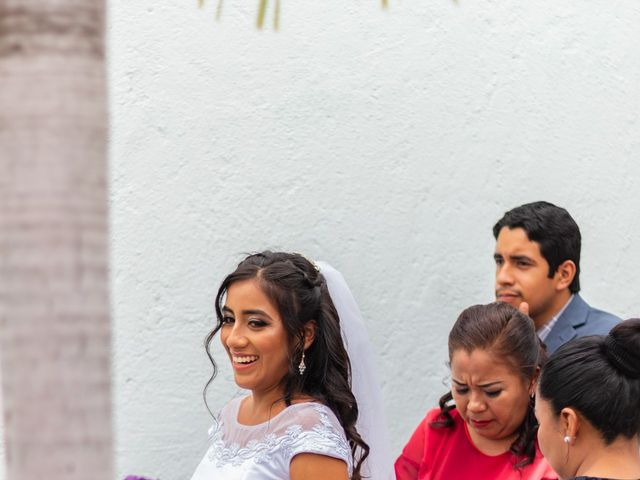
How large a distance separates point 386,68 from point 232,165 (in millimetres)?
731

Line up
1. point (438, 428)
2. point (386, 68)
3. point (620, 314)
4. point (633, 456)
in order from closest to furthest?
1. point (633, 456)
2. point (438, 428)
3. point (386, 68)
4. point (620, 314)

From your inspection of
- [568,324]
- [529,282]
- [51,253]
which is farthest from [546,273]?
[51,253]

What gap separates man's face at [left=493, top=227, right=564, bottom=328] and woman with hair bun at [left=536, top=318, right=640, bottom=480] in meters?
1.38

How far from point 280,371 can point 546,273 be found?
130 centimetres

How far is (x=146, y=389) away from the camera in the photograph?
4441 millimetres

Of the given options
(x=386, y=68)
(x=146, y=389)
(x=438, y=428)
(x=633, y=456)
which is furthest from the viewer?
(x=386, y=68)

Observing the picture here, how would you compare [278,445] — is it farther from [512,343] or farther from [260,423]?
[512,343]

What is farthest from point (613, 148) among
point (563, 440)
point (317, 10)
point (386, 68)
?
point (563, 440)

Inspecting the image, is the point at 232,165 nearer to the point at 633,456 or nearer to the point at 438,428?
the point at 438,428

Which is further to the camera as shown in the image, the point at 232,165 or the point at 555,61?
the point at 555,61

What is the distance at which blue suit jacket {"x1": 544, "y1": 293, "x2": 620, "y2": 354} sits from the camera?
162 inches

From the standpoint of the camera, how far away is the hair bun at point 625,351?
8.96ft

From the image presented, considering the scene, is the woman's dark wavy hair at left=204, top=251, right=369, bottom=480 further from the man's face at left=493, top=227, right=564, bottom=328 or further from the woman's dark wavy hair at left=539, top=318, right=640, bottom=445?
the man's face at left=493, top=227, right=564, bottom=328

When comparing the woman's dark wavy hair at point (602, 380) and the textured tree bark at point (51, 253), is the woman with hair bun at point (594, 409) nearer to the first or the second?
the woman's dark wavy hair at point (602, 380)
